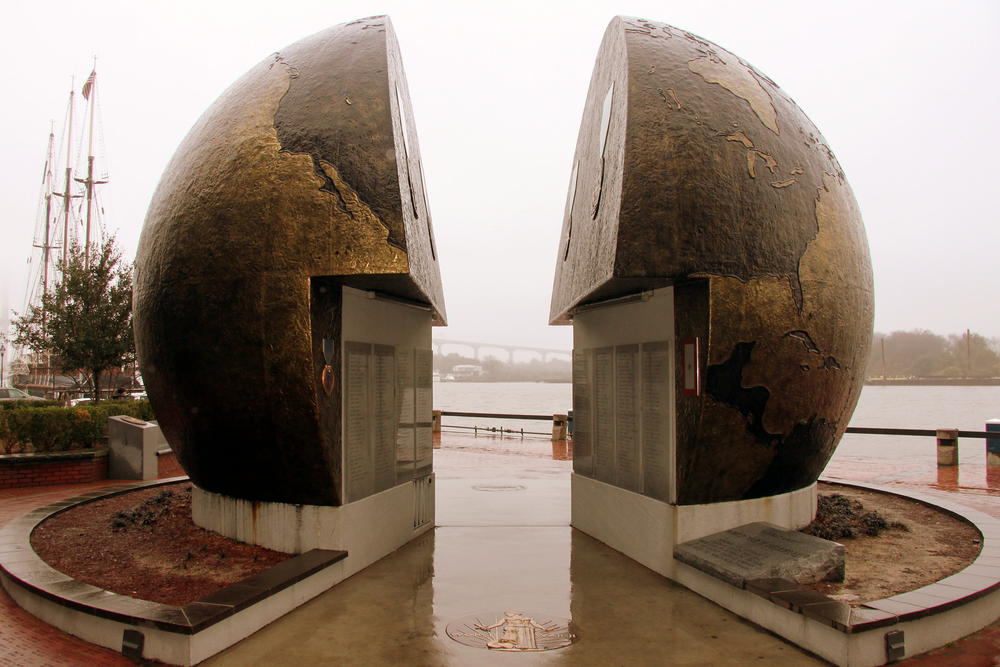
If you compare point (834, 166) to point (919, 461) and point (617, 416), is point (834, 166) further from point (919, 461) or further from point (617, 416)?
point (919, 461)

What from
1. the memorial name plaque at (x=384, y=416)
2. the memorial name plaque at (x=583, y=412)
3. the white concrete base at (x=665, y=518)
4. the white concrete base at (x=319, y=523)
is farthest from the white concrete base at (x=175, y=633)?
the memorial name plaque at (x=583, y=412)

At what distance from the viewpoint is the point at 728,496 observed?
24.5ft

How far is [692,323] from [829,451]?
286 cm

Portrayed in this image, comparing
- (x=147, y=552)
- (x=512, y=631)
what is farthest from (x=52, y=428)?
(x=512, y=631)

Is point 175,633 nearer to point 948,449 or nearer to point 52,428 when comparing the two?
point 52,428

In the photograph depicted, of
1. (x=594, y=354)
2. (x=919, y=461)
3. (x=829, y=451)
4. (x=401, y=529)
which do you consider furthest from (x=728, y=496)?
(x=919, y=461)

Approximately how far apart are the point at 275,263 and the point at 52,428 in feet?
34.8

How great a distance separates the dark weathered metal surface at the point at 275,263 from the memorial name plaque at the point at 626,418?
2.79 meters

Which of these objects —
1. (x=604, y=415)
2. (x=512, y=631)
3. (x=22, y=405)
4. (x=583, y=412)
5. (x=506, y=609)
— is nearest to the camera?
(x=512, y=631)

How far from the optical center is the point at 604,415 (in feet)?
30.9

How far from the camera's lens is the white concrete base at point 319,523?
24.0 ft

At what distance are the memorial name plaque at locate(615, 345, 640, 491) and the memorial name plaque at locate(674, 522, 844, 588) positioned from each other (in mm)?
1356

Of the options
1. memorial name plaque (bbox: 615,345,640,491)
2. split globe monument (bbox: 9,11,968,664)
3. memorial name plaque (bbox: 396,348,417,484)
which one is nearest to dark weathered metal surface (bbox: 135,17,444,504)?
split globe monument (bbox: 9,11,968,664)

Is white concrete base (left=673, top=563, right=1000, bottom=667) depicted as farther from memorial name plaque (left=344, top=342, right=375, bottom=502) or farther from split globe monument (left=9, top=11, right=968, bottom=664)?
memorial name plaque (left=344, top=342, right=375, bottom=502)
